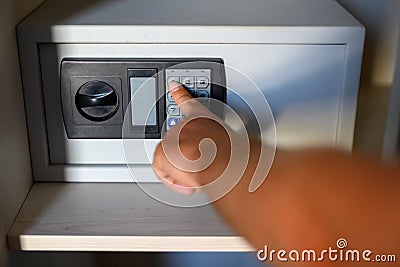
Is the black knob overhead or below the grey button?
overhead

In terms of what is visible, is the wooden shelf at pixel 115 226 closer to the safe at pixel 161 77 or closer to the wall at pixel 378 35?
the safe at pixel 161 77

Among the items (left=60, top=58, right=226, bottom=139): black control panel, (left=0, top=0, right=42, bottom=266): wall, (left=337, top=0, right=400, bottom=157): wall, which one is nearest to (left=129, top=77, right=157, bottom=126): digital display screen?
(left=60, top=58, right=226, bottom=139): black control panel

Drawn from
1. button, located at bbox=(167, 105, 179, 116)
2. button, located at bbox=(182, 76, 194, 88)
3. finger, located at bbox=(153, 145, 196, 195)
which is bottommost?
finger, located at bbox=(153, 145, 196, 195)

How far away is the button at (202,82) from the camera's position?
1.96 feet

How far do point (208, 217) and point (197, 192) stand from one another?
32 mm

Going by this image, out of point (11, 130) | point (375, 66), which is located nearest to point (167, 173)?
point (11, 130)

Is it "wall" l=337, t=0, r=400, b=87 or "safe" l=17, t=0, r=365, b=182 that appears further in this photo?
"wall" l=337, t=0, r=400, b=87

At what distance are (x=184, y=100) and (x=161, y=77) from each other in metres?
0.04

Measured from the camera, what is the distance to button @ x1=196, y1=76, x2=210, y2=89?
23.5 inches

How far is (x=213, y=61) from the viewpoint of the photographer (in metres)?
0.59

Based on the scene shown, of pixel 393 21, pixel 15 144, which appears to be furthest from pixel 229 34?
pixel 393 21

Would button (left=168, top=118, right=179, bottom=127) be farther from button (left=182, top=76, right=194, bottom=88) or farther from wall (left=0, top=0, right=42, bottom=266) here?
wall (left=0, top=0, right=42, bottom=266)

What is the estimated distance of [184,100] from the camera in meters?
0.60

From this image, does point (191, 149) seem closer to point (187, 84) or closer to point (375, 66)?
point (187, 84)
